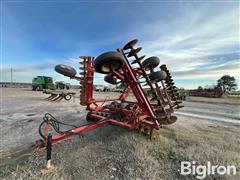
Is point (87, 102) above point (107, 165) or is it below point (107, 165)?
above

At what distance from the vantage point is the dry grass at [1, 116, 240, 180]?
2.18m

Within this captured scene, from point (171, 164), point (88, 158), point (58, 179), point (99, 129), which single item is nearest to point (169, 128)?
point (171, 164)

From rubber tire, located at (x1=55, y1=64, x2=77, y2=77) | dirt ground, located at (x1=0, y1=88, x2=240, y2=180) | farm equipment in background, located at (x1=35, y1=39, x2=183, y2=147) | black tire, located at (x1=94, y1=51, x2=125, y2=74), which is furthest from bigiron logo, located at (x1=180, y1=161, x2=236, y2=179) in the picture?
rubber tire, located at (x1=55, y1=64, x2=77, y2=77)

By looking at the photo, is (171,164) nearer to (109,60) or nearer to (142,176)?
(142,176)

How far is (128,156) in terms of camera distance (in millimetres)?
2660

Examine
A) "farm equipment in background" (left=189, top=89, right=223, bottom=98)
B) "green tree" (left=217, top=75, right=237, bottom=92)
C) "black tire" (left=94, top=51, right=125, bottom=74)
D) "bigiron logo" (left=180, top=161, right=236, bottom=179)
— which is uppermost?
"green tree" (left=217, top=75, right=237, bottom=92)

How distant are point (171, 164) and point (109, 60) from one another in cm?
228

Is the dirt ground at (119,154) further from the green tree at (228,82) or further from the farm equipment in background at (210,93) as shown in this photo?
the green tree at (228,82)

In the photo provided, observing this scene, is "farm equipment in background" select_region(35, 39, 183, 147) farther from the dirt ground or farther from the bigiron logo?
the bigiron logo

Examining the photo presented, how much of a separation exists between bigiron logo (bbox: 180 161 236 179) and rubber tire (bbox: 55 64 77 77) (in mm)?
3209

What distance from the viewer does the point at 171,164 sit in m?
2.47

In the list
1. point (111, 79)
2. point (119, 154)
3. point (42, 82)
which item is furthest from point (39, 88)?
point (119, 154)

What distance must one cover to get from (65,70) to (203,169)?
3.61m

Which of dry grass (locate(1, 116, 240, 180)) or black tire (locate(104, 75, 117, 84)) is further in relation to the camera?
black tire (locate(104, 75, 117, 84))
